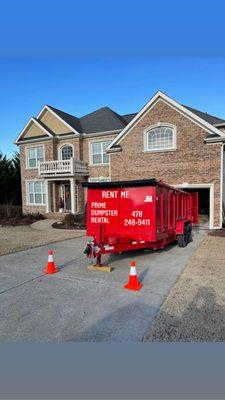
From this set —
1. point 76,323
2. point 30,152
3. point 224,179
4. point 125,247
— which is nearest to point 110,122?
point 30,152

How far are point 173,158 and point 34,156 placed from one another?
14077 mm

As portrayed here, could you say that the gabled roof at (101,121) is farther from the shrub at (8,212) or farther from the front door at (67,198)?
the shrub at (8,212)

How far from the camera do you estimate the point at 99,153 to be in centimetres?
2309

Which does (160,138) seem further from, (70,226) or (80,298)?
(80,298)

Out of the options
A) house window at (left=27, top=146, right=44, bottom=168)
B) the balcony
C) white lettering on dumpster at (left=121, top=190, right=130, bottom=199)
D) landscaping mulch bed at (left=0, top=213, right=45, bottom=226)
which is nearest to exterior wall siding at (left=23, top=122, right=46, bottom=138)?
house window at (left=27, top=146, right=44, bottom=168)

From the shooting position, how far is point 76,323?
14.6 ft

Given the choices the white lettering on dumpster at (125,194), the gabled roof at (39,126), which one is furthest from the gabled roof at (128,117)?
the white lettering on dumpster at (125,194)

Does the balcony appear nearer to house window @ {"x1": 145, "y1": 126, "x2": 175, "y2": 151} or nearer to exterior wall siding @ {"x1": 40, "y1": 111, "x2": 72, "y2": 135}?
exterior wall siding @ {"x1": 40, "y1": 111, "x2": 72, "y2": 135}

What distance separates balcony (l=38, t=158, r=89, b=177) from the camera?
2200cm

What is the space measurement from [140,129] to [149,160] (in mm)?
2188

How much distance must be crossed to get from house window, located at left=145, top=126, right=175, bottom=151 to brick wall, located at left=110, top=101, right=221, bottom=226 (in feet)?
1.15

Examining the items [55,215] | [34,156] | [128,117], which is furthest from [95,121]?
[55,215]

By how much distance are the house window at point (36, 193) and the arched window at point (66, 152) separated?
3.14 meters

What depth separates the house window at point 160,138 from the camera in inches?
686
